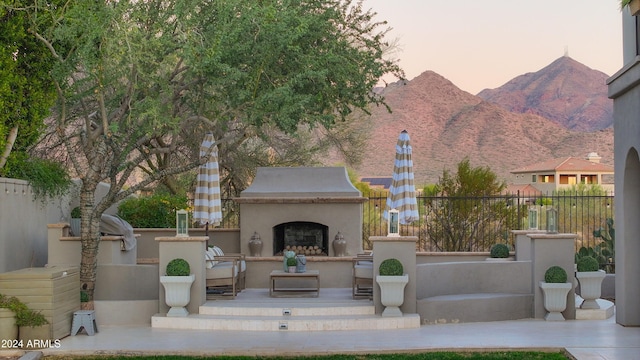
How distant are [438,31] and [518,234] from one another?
43519 mm

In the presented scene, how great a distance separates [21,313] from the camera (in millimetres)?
10508

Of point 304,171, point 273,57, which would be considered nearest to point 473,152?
point 304,171

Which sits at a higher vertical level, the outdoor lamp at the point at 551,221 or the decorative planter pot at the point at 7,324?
the outdoor lamp at the point at 551,221

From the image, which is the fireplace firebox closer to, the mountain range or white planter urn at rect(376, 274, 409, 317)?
white planter urn at rect(376, 274, 409, 317)

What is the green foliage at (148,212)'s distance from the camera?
17906 mm

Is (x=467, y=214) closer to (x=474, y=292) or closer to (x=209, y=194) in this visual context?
(x=474, y=292)

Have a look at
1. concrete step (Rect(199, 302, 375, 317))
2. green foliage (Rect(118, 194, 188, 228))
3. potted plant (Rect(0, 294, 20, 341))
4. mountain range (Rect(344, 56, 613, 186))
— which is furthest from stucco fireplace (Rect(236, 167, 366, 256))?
mountain range (Rect(344, 56, 613, 186))

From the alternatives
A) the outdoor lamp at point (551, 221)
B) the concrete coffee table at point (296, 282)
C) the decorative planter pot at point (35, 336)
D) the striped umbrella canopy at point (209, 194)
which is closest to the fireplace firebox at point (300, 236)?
the concrete coffee table at point (296, 282)

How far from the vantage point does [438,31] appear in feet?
185

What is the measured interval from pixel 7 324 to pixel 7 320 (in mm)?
54

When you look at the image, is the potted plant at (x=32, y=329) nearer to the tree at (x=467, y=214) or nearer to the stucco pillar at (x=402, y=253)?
the stucco pillar at (x=402, y=253)

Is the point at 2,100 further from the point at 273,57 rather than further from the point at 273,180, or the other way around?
the point at 273,180

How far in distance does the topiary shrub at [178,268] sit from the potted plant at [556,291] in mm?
5844

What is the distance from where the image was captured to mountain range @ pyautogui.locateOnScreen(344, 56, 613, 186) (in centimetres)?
5966
